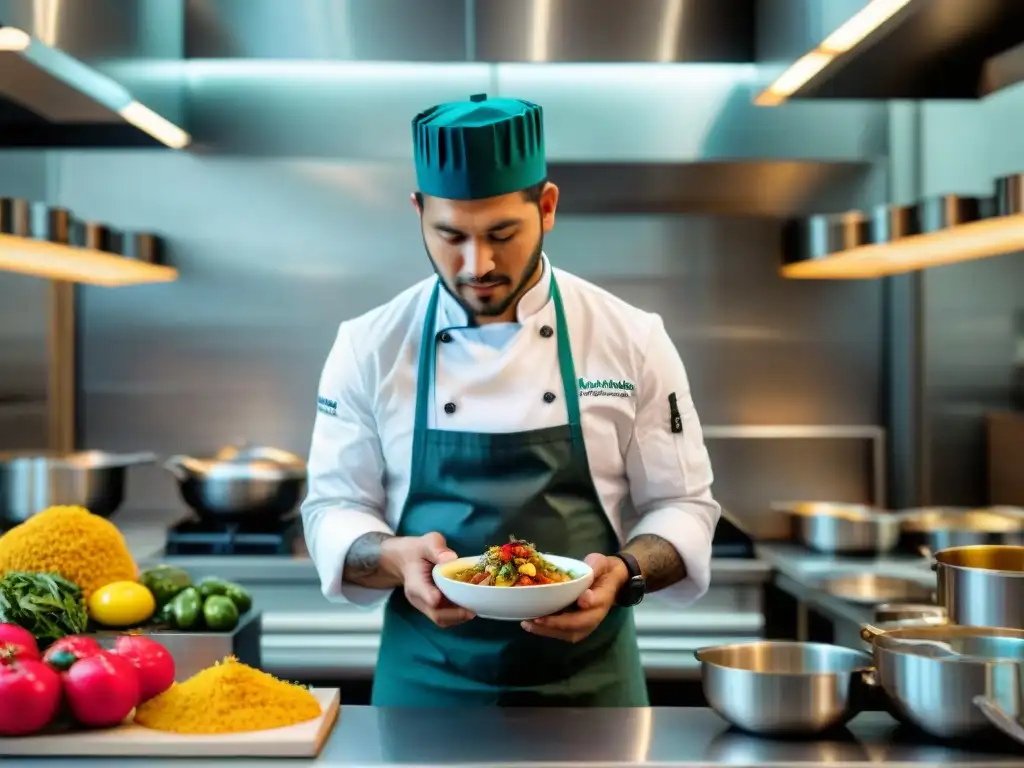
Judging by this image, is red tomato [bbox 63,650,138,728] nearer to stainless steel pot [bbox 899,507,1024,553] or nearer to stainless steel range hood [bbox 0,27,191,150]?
stainless steel range hood [bbox 0,27,191,150]

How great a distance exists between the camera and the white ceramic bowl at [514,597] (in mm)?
1638

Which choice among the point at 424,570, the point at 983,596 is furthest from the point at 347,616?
the point at 983,596

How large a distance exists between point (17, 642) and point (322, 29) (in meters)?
2.51

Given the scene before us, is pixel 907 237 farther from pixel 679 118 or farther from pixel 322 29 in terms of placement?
pixel 322 29

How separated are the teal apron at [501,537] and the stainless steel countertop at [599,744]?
38 cm

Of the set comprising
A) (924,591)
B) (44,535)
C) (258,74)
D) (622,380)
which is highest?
(258,74)

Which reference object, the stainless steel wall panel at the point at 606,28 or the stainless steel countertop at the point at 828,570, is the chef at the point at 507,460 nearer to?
the stainless steel countertop at the point at 828,570

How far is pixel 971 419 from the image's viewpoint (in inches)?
152

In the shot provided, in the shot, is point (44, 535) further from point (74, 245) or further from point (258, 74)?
point (258, 74)

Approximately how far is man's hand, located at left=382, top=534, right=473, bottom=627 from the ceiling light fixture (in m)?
1.15

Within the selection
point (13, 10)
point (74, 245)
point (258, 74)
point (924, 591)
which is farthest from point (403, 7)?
point (924, 591)

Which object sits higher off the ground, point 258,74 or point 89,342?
point 258,74

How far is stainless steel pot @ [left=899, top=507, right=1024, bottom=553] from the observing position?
3.05 m

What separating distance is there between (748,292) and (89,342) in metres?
2.22
